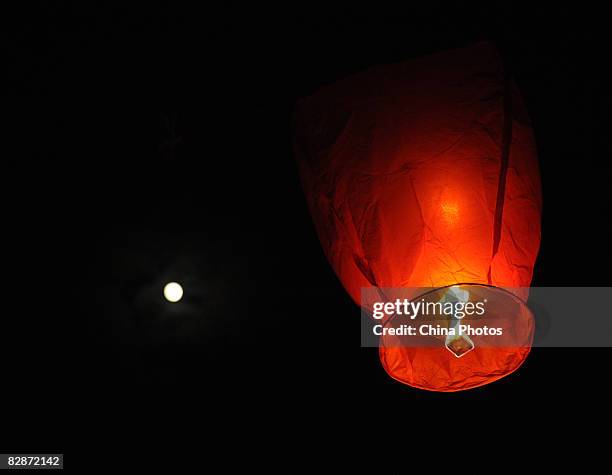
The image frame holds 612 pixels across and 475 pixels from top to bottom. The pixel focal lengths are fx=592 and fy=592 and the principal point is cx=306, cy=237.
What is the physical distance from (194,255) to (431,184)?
1.88 meters

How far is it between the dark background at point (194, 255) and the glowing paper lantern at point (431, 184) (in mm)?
1294

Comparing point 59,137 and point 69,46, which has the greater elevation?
point 69,46

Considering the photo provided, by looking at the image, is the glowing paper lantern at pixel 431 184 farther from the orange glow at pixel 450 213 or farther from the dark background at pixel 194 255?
the dark background at pixel 194 255

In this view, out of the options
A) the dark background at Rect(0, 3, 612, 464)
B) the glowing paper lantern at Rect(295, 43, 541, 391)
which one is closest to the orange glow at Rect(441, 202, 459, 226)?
the glowing paper lantern at Rect(295, 43, 541, 391)

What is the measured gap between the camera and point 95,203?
9.27ft

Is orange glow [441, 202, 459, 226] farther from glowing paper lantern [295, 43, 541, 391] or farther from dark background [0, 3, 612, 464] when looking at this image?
dark background [0, 3, 612, 464]

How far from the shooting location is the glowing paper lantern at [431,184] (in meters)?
1.15

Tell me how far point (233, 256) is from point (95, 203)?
0.70 m

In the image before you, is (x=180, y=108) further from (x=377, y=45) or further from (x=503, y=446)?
(x=503, y=446)

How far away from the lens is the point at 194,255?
2.85m

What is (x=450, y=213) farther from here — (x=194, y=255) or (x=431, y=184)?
(x=194, y=255)

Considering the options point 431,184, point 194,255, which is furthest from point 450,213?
point 194,255

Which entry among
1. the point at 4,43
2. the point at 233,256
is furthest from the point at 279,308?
the point at 4,43

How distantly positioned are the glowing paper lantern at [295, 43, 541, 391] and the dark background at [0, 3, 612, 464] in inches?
51.0
